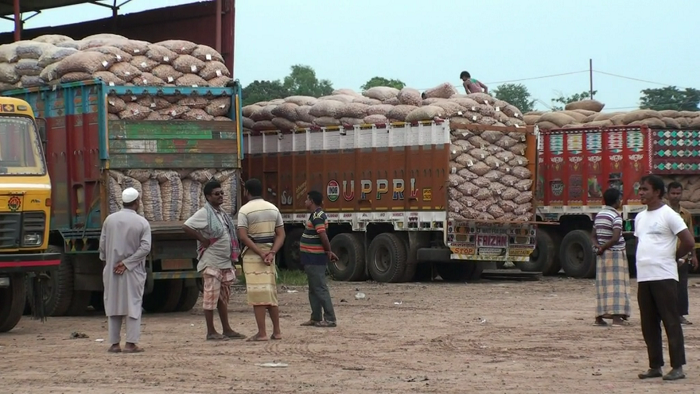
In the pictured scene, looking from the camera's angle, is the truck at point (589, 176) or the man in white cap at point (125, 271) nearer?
the man in white cap at point (125, 271)

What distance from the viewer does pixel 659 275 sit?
1011 cm

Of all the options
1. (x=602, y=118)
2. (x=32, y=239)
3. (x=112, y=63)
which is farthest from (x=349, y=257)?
(x=32, y=239)

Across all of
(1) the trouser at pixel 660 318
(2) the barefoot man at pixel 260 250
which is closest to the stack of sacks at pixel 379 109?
(2) the barefoot man at pixel 260 250

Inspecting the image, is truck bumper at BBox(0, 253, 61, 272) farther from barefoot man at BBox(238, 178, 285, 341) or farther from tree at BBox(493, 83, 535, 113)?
tree at BBox(493, 83, 535, 113)

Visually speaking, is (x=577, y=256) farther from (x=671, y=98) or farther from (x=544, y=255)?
(x=671, y=98)

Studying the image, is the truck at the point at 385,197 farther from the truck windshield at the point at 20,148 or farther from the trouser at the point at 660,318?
the trouser at the point at 660,318

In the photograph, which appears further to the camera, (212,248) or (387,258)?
(387,258)

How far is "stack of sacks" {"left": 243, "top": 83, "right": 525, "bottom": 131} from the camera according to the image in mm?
22609

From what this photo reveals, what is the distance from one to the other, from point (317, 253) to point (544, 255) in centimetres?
1144

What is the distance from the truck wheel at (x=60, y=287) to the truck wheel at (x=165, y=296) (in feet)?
4.07

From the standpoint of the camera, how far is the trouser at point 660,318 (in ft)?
33.0

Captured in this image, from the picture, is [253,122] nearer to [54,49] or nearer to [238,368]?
[54,49]

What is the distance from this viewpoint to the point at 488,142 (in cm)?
2281

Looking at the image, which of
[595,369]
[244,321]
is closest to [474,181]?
[244,321]
